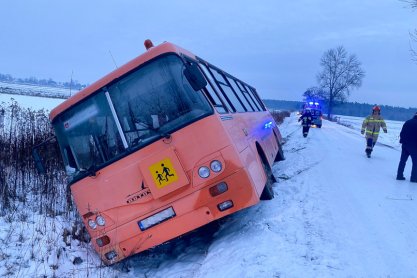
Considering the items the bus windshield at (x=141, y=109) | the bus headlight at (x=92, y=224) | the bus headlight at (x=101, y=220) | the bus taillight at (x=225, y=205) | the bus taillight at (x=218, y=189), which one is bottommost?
the bus headlight at (x=92, y=224)

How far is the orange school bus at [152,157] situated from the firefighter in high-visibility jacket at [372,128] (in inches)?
372

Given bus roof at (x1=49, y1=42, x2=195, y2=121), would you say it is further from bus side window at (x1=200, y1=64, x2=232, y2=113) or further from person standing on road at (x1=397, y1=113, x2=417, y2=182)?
person standing on road at (x1=397, y1=113, x2=417, y2=182)

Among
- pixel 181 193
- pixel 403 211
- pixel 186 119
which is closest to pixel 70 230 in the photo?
pixel 181 193

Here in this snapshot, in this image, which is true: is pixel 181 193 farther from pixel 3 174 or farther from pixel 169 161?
pixel 3 174

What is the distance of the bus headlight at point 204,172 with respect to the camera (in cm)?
471

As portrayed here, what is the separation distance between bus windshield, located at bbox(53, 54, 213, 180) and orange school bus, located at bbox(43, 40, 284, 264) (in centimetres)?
1

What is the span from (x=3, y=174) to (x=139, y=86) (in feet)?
12.8

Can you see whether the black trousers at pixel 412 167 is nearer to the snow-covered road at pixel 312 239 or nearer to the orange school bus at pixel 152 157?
the snow-covered road at pixel 312 239

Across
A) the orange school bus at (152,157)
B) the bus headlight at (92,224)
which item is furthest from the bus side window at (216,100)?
the bus headlight at (92,224)

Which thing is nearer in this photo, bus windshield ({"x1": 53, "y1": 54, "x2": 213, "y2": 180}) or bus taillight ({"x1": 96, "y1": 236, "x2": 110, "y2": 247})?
bus windshield ({"x1": 53, "y1": 54, "x2": 213, "y2": 180})

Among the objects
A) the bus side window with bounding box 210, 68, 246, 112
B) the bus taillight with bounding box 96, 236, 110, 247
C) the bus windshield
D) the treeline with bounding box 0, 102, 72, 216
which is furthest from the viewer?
the treeline with bounding box 0, 102, 72, 216

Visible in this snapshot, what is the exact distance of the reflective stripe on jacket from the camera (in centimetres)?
1325

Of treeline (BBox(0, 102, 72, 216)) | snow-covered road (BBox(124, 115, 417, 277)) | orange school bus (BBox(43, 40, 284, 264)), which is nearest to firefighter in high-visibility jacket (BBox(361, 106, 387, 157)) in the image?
snow-covered road (BBox(124, 115, 417, 277))

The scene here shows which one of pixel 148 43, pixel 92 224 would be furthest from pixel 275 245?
pixel 148 43
